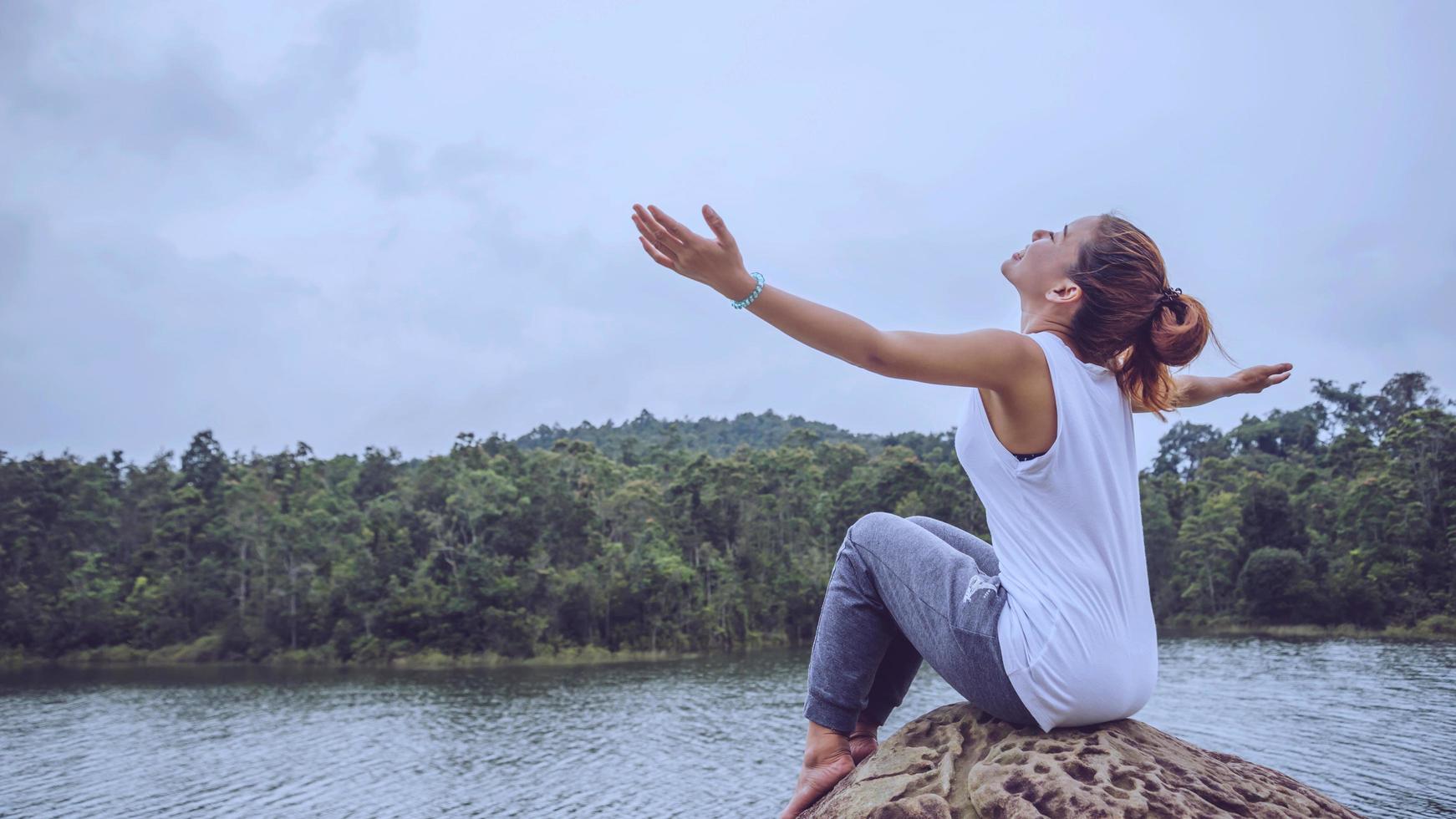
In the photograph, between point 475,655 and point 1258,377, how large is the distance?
4176 cm

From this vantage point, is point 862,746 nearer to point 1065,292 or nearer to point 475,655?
point 1065,292

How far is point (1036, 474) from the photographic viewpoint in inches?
73.2

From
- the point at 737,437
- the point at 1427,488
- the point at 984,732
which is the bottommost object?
the point at 984,732

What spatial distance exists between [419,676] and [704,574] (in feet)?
43.3

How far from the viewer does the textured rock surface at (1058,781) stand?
77.1 inches

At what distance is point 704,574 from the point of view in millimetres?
45094

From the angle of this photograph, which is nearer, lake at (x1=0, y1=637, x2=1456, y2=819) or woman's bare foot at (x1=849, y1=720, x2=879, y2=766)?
woman's bare foot at (x1=849, y1=720, x2=879, y2=766)

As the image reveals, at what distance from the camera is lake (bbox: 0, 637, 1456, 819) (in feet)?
65.7

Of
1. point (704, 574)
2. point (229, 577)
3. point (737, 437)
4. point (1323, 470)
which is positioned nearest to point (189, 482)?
point (229, 577)

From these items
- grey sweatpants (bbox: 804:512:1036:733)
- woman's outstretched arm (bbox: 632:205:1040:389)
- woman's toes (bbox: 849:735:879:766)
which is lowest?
woman's toes (bbox: 849:735:879:766)

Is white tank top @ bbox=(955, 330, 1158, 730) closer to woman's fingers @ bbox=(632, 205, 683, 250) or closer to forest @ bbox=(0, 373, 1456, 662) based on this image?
woman's fingers @ bbox=(632, 205, 683, 250)

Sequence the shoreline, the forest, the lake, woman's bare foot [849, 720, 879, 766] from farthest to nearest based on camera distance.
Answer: the forest
the shoreline
the lake
woman's bare foot [849, 720, 879, 766]

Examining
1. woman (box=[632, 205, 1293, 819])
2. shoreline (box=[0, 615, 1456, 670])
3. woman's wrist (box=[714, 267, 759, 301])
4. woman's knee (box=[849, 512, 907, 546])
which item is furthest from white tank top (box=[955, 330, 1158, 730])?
shoreline (box=[0, 615, 1456, 670])

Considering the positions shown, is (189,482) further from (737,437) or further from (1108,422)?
(1108,422)
